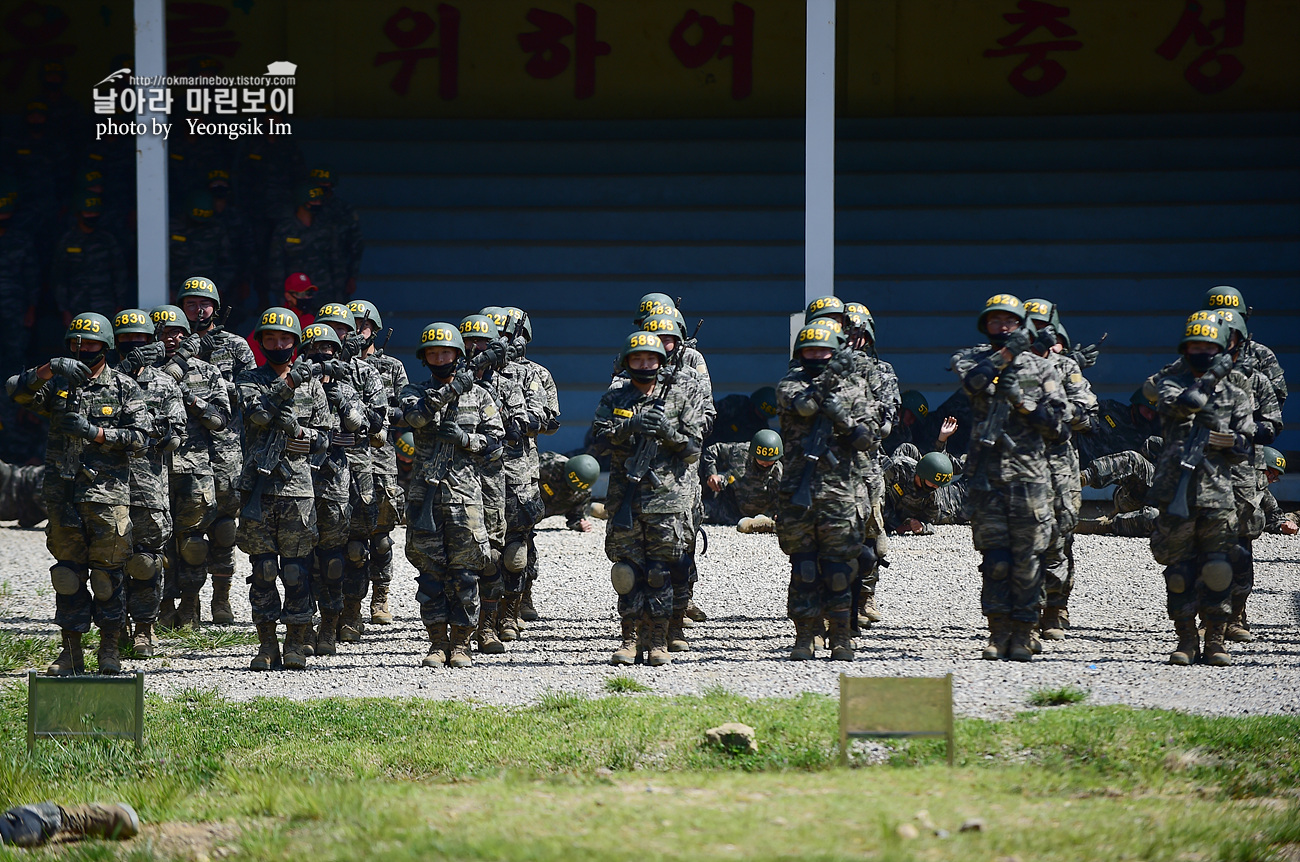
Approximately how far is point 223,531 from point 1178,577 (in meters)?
6.53

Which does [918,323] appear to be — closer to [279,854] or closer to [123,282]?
[123,282]

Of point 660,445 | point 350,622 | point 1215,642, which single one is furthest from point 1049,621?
point 350,622

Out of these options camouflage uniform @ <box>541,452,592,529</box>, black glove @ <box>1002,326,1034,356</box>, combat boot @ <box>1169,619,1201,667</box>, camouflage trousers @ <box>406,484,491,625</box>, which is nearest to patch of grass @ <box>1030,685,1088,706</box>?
combat boot @ <box>1169,619,1201,667</box>

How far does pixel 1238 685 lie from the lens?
8375 mm

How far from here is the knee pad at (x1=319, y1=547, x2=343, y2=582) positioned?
9.55 metres

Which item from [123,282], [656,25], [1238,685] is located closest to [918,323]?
[656,25]

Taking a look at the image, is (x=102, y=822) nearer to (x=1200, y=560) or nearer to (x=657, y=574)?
(x=657, y=574)

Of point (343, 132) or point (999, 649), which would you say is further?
point (343, 132)

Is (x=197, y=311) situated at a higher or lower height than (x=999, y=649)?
higher

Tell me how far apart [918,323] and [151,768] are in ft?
43.9

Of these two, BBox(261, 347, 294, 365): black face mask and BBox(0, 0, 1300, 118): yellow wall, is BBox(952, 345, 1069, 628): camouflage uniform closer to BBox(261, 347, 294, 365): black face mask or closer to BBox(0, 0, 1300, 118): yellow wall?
BBox(261, 347, 294, 365): black face mask

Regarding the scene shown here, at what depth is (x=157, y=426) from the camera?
9273 mm

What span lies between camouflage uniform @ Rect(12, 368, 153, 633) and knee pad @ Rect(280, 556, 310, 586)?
0.97m

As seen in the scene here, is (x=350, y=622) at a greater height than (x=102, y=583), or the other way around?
(x=102, y=583)
